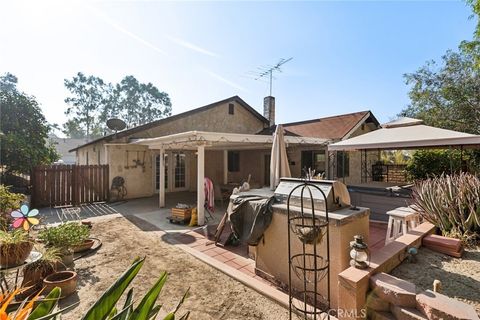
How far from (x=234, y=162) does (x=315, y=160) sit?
17.1 feet

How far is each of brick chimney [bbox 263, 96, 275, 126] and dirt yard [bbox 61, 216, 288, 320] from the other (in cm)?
1187

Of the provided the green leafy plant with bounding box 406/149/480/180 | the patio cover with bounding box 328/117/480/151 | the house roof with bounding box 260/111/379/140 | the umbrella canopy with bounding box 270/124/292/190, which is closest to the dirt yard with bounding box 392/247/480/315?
the umbrella canopy with bounding box 270/124/292/190

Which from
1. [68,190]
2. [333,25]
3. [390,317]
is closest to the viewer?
[390,317]

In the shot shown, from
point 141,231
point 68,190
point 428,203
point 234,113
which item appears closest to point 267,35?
point 234,113

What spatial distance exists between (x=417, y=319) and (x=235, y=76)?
44.5ft

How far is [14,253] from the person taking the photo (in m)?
2.69

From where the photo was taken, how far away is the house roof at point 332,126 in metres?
11.2

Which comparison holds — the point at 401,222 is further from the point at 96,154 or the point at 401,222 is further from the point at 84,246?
the point at 96,154

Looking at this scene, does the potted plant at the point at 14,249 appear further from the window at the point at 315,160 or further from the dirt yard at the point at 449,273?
the window at the point at 315,160

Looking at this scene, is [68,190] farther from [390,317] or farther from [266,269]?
[390,317]

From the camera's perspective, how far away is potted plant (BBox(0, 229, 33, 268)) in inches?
104

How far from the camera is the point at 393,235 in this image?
4875 mm

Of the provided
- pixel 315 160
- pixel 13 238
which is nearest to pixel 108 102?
pixel 315 160

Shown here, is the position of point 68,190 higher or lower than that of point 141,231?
higher
